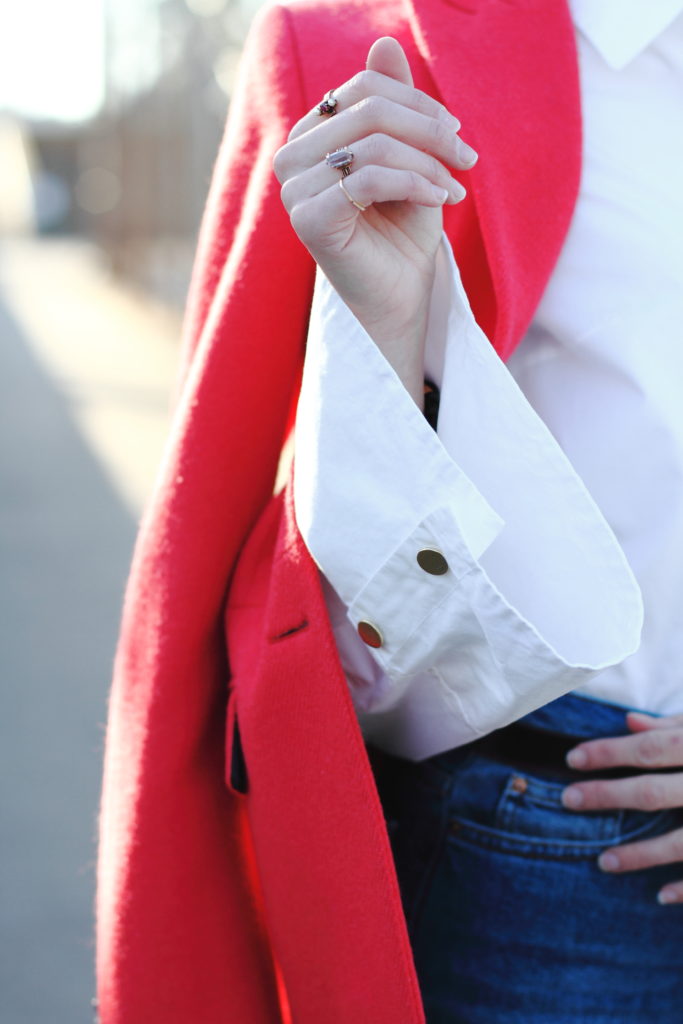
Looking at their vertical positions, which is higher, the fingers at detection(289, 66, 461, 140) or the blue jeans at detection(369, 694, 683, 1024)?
the fingers at detection(289, 66, 461, 140)

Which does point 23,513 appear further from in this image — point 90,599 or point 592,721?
point 592,721

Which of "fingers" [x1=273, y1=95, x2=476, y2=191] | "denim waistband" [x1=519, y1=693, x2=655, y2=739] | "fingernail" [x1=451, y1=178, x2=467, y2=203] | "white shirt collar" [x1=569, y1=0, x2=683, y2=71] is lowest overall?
"denim waistband" [x1=519, y1=693, x2=655, y2=739]

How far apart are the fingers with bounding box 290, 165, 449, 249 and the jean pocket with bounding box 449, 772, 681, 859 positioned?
19.4 inches

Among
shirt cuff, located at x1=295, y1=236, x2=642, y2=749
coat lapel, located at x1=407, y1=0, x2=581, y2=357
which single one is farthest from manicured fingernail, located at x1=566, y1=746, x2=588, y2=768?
coat lapel, located at x1=407, y1=0, x2=581, y2=357

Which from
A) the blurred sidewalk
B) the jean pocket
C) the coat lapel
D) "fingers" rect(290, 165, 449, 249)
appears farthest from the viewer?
the blurred sidewalk

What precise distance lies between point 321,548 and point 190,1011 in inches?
17.6

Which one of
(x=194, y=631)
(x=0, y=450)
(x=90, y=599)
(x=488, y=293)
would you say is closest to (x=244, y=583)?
(x=194, y=631)

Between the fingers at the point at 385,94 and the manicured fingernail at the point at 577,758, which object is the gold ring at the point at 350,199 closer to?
the fingers at the point at 385,94

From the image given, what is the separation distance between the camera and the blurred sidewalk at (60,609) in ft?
7.07

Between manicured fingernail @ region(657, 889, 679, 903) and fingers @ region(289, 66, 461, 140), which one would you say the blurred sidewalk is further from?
fingers @ region(289, 66, 461, 140)

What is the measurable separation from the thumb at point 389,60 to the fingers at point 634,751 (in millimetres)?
547

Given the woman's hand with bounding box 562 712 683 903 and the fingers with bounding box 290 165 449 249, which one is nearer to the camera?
the fingers with bounding box 290 165 449 249

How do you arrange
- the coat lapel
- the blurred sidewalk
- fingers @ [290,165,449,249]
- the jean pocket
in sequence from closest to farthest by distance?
fingers @ [290,165,449,249]
the coat lapel
the jean pocket
the blurred sidewalk

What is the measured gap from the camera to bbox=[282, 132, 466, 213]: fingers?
27.0 inches
